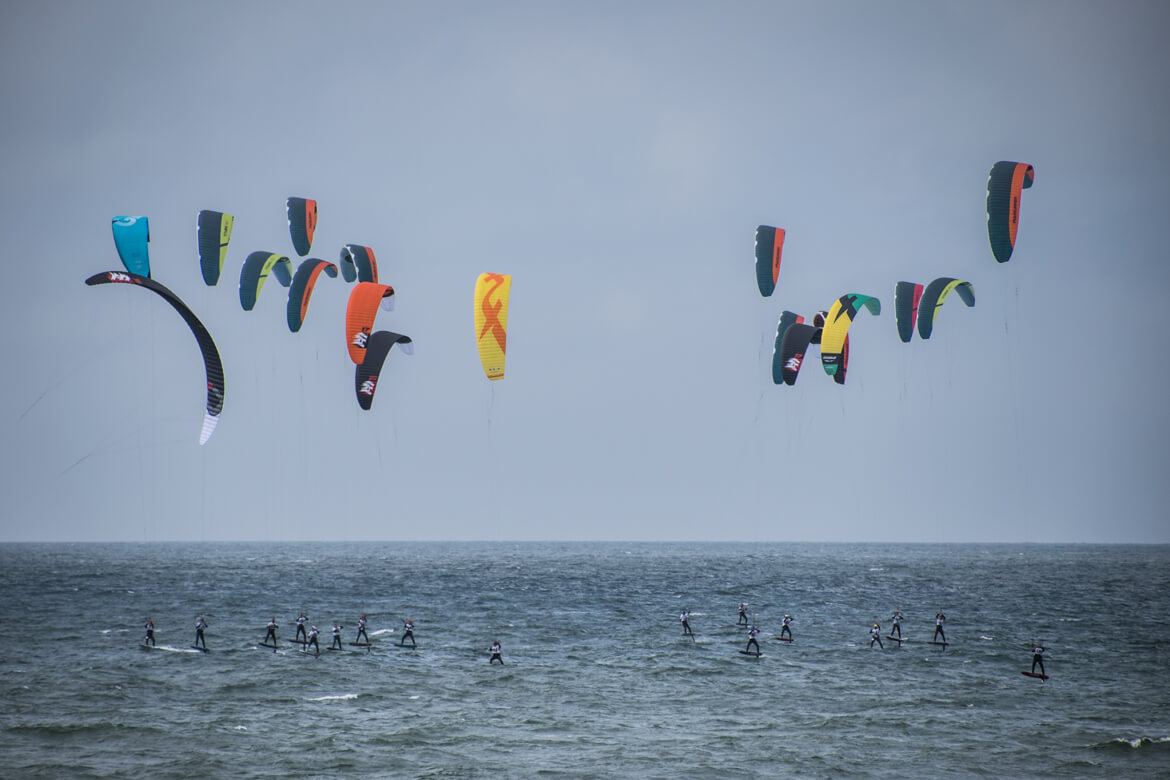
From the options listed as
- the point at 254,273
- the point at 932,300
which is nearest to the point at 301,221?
the point at 254,273

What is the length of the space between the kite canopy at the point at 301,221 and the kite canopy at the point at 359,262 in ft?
9.72

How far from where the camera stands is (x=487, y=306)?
125ft

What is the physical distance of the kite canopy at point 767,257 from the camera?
46.6 m

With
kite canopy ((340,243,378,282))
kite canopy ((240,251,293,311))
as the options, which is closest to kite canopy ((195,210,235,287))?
kite canopy ((240,251,293,311))

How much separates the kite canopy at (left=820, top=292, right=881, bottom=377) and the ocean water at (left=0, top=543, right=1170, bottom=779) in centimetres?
1233

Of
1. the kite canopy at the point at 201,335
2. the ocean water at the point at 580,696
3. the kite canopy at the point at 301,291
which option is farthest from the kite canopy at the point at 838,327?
the kite canopy at the point at 201,335

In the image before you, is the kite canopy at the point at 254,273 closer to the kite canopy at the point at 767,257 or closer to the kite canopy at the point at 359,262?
the kite canopy at the point at 359,262

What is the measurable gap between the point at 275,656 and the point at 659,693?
16247 mm

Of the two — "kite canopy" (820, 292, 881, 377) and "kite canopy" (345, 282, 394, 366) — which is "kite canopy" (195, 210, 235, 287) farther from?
"kite canopy" (820, 292, 881, 377)

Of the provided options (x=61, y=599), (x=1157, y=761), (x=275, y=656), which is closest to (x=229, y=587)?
(x=61, y=599)

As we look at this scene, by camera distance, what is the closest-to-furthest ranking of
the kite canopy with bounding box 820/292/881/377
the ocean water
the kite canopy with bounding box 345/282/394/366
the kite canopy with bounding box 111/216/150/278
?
the ocean water, the kite canopy with bounding box 111/216/150/278, the kite canopy with bounding box 345/282/394/366, the kite canopy with bounding box 820/292/881/377

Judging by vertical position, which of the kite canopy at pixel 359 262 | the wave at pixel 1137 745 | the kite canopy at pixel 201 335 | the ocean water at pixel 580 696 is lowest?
the ocean water at pixel 580 696

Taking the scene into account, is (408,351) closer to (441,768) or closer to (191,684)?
(191,684)

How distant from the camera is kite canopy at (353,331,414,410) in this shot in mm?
37000
